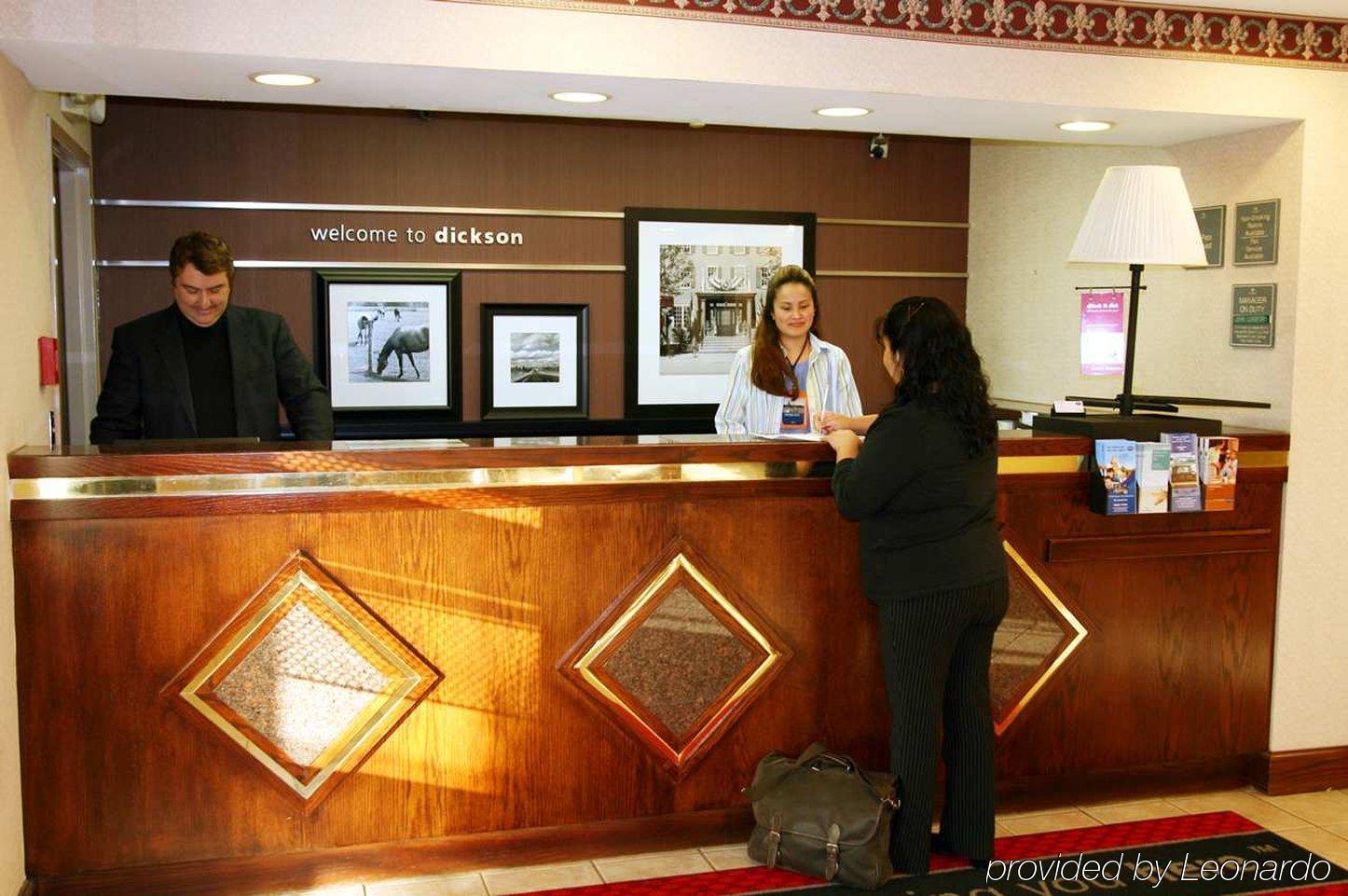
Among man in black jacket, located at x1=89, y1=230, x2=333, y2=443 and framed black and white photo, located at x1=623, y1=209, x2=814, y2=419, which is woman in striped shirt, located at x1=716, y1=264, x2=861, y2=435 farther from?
man in black jacket, located at x1=89, y1=230, x2=333, y2=443

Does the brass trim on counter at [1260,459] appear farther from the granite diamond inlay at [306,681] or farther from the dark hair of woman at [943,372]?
the granite diamond inlay at [306,681]

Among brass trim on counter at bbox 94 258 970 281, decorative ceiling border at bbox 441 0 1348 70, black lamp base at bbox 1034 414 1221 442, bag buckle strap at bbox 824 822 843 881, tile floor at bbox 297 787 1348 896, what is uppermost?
decorative ceiling border at bbox 441 0 1348 70

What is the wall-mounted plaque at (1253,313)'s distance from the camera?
4426 mm

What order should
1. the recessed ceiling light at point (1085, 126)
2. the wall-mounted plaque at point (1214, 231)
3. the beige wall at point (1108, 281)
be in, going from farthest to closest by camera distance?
the wall-mounted plaque at point (1214, 231)
the beige wall at point (1108, 281)
the recessed ceiling light at point (1085, 126)

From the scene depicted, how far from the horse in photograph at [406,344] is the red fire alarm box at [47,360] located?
1.94m

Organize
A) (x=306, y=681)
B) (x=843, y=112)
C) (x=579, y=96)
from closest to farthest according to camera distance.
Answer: (x=306, y=681) → (x=579, y=96) → (x=843, y=112)

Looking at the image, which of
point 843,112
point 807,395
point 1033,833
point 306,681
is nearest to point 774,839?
point 1033,833

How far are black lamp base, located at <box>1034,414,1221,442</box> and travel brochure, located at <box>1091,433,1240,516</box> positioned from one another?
28mm

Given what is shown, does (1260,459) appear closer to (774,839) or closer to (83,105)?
(774,839)

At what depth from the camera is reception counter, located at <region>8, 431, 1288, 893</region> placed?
11.1 ft

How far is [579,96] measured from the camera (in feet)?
12.8

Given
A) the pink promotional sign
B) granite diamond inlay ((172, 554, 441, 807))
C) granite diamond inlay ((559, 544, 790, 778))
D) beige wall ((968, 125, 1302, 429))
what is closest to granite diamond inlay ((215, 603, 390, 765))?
granite diamond inlay ((172, 554, 441, 807))

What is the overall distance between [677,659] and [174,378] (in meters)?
1.84

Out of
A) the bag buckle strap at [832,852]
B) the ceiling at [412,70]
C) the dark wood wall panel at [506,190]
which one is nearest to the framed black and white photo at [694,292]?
the dark wood wall panel at [506,190]
